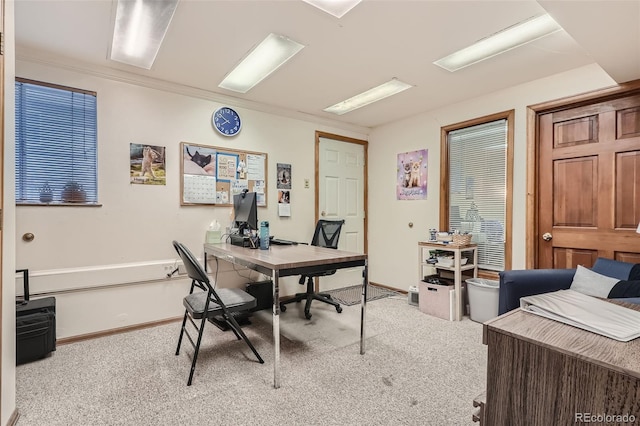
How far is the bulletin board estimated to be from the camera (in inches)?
124

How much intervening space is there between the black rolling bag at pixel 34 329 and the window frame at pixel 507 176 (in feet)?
12.7

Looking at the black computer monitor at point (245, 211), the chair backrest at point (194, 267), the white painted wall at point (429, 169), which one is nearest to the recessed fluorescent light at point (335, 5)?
the black computer monitor at point (245, 211)

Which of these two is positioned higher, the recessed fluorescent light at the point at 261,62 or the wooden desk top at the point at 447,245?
the recessed fluorescent light at the point at 261,62

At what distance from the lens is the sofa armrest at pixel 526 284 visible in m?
2.19

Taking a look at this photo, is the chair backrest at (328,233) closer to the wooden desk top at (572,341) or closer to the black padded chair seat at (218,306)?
the black padded chair seat at (218,306)

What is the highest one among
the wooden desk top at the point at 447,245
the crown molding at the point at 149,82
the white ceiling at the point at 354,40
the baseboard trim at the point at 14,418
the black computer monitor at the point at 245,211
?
the white ceiling at the point at 354,40

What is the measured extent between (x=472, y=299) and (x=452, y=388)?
4.64ft

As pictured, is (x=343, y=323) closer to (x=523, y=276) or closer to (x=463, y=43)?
(x=523, y=276)

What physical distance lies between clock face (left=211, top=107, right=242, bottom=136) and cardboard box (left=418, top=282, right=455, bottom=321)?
2.76m

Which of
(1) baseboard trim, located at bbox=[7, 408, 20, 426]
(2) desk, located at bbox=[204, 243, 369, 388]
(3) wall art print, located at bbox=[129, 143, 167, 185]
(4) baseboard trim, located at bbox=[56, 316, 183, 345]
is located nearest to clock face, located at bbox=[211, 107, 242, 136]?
(3) wall art print, located at bbox=[129, 143, 167, 185]

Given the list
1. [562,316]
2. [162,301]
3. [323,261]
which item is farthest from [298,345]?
[562,316]

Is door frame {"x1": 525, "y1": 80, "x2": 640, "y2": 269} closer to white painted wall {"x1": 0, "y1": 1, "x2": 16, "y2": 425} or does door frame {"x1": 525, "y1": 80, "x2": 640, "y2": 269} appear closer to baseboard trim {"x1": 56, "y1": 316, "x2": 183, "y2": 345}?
baseboard trim {"x1": 56, "y1": 316, "x2": 183, "y2": 345}

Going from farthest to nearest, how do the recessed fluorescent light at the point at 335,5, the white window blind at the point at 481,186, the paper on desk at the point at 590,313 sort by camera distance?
the white window blind at the point at 481,186 → the recessed fluorescent light at the point at 335,5 → the paper on desk at the point at 590,313

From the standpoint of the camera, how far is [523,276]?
223 centimetres
